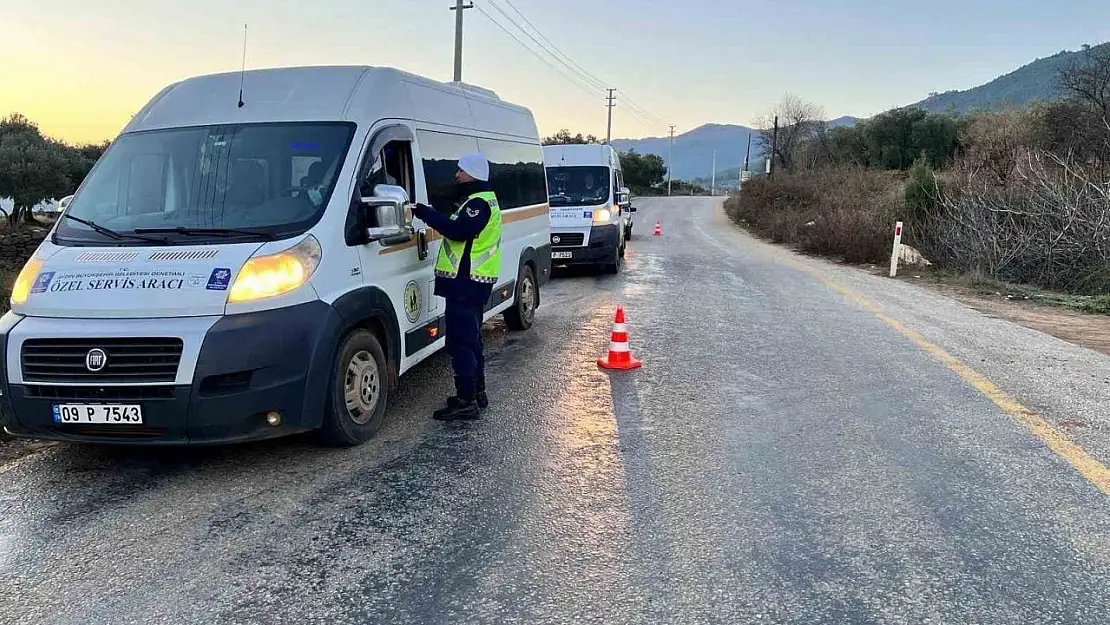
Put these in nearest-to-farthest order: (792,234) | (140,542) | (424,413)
Answer: (140,542)
(424,413)
(792,234)

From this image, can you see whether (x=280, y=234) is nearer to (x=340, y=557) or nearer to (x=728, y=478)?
(x=340, y=557)

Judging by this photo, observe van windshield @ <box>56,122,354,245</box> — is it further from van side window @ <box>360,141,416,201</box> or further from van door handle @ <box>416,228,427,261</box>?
van door handle @ <box>416,228,427,261</box>

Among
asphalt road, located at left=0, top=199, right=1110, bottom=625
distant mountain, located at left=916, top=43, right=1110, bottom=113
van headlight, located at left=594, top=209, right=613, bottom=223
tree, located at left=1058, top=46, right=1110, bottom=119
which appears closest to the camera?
asphalt road, located at left=0, top=199, right=1110, bottom=625

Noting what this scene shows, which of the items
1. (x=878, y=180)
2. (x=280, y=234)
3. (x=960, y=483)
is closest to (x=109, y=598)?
(x=280, y=234)

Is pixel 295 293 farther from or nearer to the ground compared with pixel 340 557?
farther from the ground

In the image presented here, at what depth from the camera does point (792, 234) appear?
2338 cm

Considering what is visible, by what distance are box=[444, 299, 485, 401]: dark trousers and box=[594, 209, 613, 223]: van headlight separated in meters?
8.38

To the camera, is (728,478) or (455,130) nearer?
(728,478)

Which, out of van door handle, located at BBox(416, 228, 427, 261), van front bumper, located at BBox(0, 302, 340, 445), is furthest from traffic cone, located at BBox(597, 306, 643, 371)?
van front bumper, located at BBox(0, 302, 340, 445)

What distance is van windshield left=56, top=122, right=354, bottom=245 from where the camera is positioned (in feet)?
14.5

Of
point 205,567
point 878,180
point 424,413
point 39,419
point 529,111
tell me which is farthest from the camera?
point 878,180

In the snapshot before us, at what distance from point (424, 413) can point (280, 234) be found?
1.78m

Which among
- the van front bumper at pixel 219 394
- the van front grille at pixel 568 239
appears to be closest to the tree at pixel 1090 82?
the van front grille at pixel 568 239

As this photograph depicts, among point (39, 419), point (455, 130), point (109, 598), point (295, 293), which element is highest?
point (455, 130)
